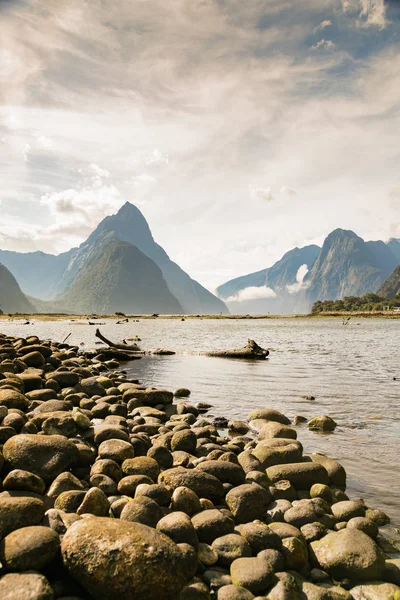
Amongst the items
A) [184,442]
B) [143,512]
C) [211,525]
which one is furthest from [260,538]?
[184,442]

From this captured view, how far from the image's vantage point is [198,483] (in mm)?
6824

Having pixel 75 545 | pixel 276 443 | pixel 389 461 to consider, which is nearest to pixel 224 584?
pixel 75 545

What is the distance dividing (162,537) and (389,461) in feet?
22.3

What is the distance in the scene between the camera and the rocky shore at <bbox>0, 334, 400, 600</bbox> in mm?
4465

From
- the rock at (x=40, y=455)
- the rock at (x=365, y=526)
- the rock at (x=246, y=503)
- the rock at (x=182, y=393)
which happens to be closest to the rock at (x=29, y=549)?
the rock at (x=40, y=455)

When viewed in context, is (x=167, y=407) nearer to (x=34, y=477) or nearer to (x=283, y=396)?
(x=283, y=396)

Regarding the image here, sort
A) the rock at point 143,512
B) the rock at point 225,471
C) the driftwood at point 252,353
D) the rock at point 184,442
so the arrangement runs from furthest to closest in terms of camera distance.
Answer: the driftwood at point 252,353 < the rock at point 184,442 < the rock at point 225,471 < the rock at point 143,512

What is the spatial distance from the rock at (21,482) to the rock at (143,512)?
1.55 meters

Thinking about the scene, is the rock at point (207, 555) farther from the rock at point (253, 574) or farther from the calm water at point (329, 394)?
the calm water at point (329, 394)

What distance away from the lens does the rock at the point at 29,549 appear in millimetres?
4426

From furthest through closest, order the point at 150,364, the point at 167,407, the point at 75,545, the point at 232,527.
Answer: the point at 150,364 < the point at 167,407 < the point at 232,527 < the point at 75,545

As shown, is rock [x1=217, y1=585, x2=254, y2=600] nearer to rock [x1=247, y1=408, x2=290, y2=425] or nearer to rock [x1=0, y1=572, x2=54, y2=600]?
rock [x1=0, y1=572, x2=54, y2=600]

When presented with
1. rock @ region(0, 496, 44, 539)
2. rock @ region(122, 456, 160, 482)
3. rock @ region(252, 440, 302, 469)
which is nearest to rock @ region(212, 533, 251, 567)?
rock @ region(122, 456, 160, 482)

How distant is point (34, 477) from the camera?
6230 mm
